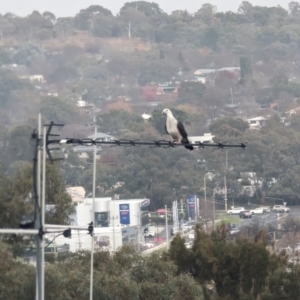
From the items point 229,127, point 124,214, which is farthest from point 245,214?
point 229,127

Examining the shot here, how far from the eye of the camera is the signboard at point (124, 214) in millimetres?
45125

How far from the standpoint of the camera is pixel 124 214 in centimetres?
4581

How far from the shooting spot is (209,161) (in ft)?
213

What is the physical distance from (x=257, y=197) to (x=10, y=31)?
2854 inches

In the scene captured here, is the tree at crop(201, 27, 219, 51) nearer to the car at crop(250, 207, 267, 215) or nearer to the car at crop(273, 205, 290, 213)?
the car at crop(250, 207, 267, 215)

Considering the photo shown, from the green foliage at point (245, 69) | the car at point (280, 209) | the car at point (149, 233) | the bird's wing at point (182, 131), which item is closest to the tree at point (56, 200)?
the bird's wing at point (182, 131)

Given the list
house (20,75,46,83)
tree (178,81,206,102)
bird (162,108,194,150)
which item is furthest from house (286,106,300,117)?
bird (162,108,194,150)

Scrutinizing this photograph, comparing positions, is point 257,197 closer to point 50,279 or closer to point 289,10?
point 50,279

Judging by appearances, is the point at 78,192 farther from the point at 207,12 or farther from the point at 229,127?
the point at 207,12

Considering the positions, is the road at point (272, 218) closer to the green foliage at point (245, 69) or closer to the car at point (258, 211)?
the car at point (258, 211)

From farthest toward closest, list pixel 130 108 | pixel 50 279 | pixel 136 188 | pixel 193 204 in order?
pixel 130 108 < pixel 136 188 < pixel 193 204 < pixel 50 279

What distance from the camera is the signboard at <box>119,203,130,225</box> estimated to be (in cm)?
4512

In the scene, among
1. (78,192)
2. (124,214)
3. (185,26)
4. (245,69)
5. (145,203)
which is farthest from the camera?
(185,26)

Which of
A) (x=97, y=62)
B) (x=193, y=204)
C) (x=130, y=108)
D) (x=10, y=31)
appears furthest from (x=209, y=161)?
(x=10, y=31)
